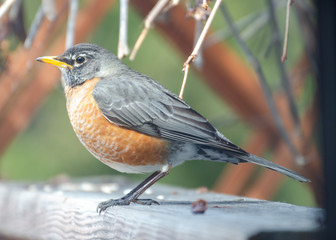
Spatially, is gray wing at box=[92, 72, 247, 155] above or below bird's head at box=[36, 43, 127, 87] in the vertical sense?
below

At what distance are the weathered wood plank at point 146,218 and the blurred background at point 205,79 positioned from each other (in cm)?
62

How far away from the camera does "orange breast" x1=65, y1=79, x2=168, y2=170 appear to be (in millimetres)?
2203

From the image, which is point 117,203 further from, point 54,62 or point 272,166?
point 54,62

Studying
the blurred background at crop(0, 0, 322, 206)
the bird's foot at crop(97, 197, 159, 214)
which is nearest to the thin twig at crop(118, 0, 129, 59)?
the blurred background at crop(0, 0, 322, 206)

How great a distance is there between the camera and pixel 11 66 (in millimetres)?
3320

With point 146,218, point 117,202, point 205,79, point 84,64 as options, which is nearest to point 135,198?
point 117,202

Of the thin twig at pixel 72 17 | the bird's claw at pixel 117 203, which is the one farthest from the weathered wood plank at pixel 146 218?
the thin twig at pixel 72 17

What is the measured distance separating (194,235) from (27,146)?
16.6 feet

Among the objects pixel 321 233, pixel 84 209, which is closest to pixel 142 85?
pixel 84 209

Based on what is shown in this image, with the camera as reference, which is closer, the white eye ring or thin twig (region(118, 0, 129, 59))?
thin twig (region(118, 0, 129, 59))

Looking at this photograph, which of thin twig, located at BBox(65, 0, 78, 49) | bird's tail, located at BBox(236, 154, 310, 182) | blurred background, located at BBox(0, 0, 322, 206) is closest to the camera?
bird's tail, located at BBox(236, 154, 310, 182)

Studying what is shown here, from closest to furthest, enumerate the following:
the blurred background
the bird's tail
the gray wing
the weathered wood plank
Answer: the weathered wood plank < the bird's tail < the gray wing < the blurred background

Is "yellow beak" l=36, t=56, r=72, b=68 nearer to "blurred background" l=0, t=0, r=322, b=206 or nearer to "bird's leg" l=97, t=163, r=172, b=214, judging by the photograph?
"blurred background" l=0, t=0, r=322, b=206

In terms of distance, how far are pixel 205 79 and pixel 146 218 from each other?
2.09 m
